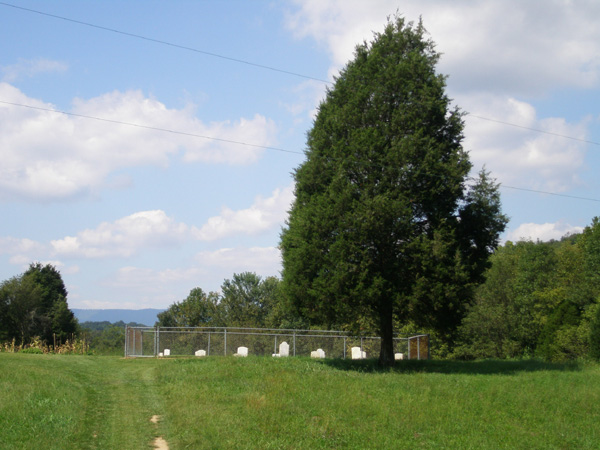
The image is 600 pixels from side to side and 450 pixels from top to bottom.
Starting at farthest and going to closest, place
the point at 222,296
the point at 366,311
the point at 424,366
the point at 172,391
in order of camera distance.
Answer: the point at 222,296
the point at 424,366
the point at 366,311
the point at 172,391

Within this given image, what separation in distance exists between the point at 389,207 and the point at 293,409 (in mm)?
8592

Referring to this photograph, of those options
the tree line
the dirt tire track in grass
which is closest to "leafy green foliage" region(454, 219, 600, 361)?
the tree line

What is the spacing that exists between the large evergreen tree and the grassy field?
269 cm

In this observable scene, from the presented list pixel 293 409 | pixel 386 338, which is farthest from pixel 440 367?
pixel 293 409

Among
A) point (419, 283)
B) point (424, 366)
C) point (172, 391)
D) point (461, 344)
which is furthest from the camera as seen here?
point (461, 344)

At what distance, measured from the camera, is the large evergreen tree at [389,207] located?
60.7ft

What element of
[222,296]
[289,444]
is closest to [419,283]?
[289,444]

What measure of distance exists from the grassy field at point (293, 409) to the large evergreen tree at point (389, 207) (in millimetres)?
2689

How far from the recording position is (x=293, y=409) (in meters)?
11.7

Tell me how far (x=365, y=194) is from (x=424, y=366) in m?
7.51

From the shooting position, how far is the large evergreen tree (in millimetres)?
18500

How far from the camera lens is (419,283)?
18281mm

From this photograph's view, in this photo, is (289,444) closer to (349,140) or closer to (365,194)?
(365,194)

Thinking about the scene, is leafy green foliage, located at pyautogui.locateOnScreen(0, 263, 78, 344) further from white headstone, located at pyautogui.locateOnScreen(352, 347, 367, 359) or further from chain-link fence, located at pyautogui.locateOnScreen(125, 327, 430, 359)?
white headstone, located at pyautogui.locateOnScreen(352, 347, 367, 359)
